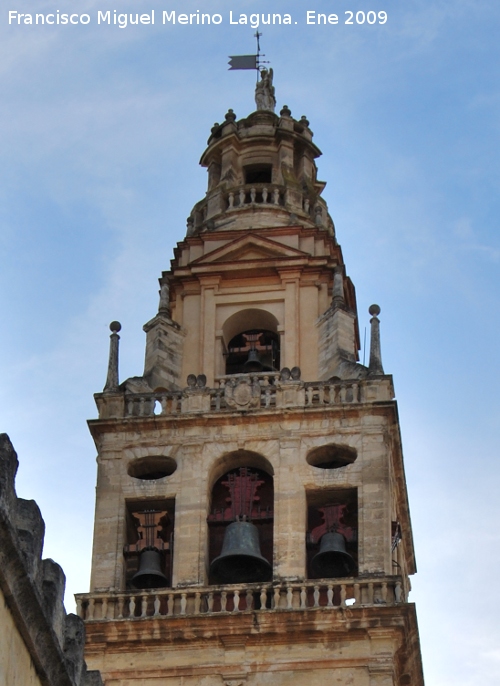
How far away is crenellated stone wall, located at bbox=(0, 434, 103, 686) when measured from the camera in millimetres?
14516

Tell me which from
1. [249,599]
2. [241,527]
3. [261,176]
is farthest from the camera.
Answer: [261,176]

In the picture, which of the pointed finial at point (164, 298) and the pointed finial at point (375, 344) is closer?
the pointed finial at point (375, 344)

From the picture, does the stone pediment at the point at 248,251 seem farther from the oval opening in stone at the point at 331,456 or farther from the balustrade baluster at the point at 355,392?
the oval opening in stone at the point at 331,456

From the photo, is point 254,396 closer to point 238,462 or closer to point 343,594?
point 238,462

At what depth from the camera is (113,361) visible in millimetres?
32375

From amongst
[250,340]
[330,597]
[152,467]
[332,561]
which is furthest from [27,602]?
[250,340]

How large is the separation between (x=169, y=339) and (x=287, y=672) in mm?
8240

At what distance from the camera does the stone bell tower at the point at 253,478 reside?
2741 cm

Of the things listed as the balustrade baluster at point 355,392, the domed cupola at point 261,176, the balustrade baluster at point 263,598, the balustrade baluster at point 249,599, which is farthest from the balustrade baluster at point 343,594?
the domed cupola at point 261,176

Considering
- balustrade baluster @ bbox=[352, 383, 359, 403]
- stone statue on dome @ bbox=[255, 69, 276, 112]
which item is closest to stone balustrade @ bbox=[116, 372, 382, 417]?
balustrade baluster @ bbox=[352, 383, 359, 403]

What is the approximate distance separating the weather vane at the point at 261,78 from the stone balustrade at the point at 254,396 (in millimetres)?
9916

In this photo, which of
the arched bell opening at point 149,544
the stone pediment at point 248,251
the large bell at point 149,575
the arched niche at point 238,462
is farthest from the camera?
the stone pediment at point 248,251

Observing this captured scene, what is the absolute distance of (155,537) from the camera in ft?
99.4

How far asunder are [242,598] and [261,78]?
15971 mm
